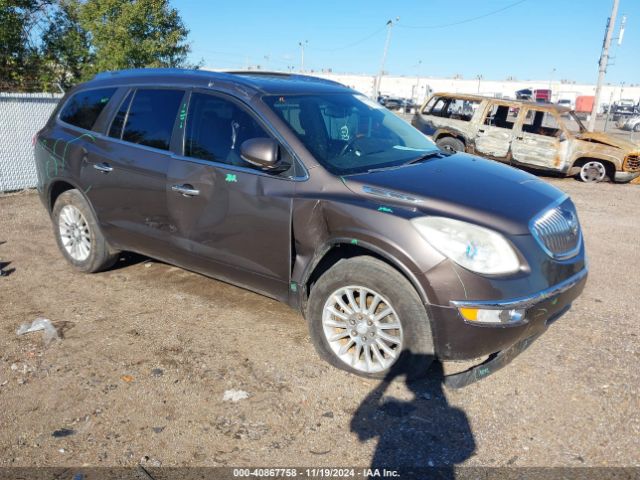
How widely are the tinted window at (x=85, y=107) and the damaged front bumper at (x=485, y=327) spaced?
142 inches

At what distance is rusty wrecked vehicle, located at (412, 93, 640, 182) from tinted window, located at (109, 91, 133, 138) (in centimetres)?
974

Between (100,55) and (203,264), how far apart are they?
12442mm

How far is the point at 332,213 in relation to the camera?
3.35 m

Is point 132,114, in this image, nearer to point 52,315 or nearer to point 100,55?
point 52,315

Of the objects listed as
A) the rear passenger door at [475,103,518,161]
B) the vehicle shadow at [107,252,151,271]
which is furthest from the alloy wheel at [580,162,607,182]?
the vehicle shadow at [107,252,151,271]

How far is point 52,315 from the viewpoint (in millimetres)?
4316

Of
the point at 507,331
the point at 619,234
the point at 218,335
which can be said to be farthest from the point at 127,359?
the point at 619,234

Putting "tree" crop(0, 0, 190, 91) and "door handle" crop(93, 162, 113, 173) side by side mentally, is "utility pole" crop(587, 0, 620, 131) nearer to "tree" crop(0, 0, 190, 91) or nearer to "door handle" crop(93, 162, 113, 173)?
"tree" crop(0, 0, 190, 91)

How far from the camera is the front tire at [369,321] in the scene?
10.2ft

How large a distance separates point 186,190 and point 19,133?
259 inches

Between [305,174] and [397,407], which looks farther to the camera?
[305,174]

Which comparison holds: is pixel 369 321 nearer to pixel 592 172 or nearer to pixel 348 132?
pixel 348 132

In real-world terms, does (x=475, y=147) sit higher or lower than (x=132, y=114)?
lower

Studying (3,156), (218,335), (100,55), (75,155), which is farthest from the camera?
(100,55)
